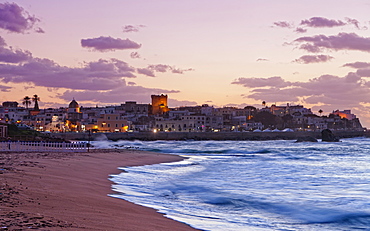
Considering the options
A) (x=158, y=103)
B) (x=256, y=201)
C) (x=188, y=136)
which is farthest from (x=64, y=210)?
(x=158, y=103)

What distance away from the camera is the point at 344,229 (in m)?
10.7

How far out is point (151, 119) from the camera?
15150cm

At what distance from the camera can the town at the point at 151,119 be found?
124062 mm

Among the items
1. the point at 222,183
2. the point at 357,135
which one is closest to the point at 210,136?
the point at 357,135

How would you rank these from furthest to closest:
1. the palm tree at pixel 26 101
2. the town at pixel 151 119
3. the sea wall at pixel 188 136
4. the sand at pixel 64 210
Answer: the palm tree at pixel 26 101 → the town at pixel 151 119 → the sea wall at pixel 188 136 → the sand at pixel 64 210

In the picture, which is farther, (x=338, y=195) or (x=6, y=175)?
(x=338, y=195)

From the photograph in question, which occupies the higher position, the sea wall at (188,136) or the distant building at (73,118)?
the distant building at (73,118)

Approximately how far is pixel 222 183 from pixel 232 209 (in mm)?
6833

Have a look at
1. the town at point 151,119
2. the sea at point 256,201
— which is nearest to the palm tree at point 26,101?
the town at point 151,119

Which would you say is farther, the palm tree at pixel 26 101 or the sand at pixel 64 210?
the palm tree at pixel 26 101

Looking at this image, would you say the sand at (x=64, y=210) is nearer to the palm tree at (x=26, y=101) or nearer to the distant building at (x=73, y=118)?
the distant building at (x=73, y=118)

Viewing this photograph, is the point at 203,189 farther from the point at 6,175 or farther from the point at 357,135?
the point at 357,135

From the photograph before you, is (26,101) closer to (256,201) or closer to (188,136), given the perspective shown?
(188,136)

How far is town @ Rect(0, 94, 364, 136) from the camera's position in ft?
407
